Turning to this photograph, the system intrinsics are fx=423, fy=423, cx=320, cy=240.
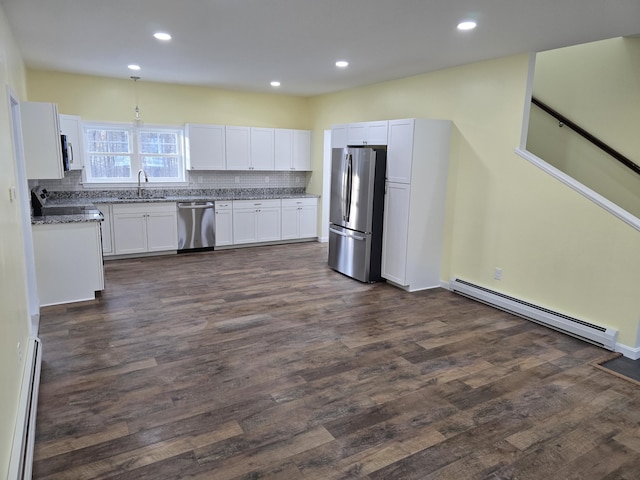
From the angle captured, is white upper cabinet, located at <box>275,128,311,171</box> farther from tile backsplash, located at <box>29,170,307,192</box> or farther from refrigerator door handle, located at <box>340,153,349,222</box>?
refrigerator door handle, located at <box>340,153,349,222</box>

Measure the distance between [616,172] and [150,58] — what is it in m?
5.31

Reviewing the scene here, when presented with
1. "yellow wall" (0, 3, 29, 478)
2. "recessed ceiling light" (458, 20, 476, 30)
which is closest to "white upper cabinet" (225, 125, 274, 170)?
"yellow wall" (0, 3, 29, 478)

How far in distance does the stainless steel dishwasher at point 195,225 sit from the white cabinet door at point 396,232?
9.87 ft

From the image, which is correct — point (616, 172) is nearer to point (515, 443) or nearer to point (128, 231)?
point (515, 443)

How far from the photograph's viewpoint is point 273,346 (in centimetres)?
354

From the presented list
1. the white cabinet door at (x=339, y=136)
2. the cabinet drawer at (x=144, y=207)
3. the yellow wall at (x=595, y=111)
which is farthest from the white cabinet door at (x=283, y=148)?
the yellow wall at (x=595, y=111)

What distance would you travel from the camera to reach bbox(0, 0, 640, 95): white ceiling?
10.0 feet

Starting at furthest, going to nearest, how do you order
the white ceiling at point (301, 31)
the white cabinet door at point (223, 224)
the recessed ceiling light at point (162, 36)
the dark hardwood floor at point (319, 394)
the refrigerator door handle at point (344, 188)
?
the white cabinet door at point (223, 224)
the refrigerator door handle at point (344, 188)
the recessed ceiling light at point (162, 36)
the white ceiling at point (301, 31)
the dark hardwood floor at point (319, 394)

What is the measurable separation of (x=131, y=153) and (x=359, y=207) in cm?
386

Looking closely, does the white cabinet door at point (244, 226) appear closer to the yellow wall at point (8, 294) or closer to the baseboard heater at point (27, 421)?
the yellow wall at point (8, 294)

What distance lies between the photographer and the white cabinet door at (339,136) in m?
5.86

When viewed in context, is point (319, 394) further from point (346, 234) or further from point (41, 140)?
point (41, 140)

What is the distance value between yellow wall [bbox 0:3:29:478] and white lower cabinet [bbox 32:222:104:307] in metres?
1.12

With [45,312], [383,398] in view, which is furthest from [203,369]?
[45,312]
